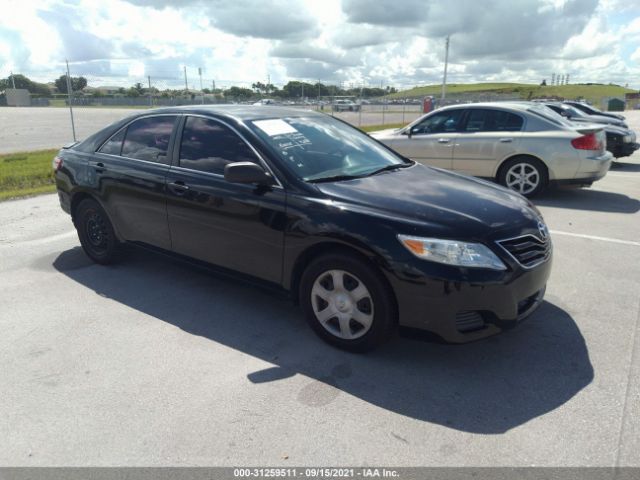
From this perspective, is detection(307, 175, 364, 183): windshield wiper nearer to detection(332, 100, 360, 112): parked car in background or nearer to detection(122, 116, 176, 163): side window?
detection(122, 116, 176, 163): side window

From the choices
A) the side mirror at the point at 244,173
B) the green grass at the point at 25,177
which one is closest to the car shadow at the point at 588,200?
the side mirror at the point at 244,173

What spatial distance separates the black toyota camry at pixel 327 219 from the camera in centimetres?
304

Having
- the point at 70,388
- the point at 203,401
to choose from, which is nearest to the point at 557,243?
the point at 203,401

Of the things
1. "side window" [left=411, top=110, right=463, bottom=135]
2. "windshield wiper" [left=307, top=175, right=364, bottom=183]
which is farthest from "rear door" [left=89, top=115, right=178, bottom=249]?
"side window" [left=411, top=110, right=463, bottom=135]

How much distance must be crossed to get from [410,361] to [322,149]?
5.93ft

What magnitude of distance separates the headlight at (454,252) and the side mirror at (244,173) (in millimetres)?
1165

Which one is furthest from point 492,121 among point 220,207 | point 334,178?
point 220,207

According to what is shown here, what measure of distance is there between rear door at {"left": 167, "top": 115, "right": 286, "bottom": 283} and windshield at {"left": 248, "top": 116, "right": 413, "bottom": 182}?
0.22 m

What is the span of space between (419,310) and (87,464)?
6.41 ft

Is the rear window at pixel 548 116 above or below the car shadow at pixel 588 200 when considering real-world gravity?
above

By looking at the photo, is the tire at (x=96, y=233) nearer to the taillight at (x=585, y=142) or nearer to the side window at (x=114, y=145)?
the side window at (x=114, y=145)

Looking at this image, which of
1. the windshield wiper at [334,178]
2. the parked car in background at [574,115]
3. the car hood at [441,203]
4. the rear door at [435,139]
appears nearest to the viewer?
the car hood at [441,203]

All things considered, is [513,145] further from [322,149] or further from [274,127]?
[274,127]

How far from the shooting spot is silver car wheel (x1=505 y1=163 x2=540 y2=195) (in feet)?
27.0
